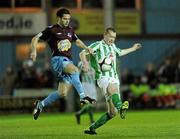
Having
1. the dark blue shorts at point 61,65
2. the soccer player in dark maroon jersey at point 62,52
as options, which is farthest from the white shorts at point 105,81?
the dark blue shorts at point 61,65

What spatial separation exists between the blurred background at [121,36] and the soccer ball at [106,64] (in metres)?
17.0

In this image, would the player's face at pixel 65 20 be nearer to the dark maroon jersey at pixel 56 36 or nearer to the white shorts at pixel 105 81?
the dark maroon jersey at pixel 56 36

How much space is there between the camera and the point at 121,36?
38.8 meters

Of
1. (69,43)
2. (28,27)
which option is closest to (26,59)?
(28,27)

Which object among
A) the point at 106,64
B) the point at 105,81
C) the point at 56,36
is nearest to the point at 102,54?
the point at 106,64

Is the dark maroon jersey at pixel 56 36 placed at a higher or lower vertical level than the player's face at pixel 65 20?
lower

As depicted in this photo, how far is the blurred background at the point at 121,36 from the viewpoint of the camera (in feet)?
107

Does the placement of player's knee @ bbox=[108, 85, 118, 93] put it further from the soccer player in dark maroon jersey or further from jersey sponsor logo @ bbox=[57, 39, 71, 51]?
jersey sponsor logo @ bbox=[57, 39, 71, 51]

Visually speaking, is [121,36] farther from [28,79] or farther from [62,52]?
[62,52]

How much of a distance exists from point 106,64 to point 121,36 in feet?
76.8

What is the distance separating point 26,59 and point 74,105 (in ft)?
19.4

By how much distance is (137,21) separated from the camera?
128ft

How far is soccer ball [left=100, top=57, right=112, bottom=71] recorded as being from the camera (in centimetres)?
1541

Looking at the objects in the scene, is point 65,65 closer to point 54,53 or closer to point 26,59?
point 54,53
